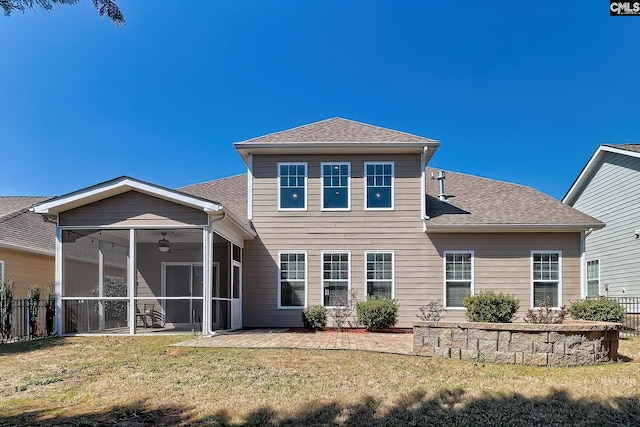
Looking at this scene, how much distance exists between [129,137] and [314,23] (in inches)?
423

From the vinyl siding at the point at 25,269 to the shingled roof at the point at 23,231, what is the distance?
0.34 m

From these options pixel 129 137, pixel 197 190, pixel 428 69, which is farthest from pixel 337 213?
pixel 129 137

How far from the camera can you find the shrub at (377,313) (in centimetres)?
1284

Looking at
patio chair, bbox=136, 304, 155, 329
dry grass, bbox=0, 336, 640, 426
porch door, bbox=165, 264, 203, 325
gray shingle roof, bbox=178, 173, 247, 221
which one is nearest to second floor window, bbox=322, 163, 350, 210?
gray shingle roof, bbox=178, 173, 247, 221

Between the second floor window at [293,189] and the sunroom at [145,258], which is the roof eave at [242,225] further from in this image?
the second floor window at [293,189]

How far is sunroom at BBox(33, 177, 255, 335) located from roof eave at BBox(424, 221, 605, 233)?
5554 millimetres

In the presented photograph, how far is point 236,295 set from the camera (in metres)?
13.6

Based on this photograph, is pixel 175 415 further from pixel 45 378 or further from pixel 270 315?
pixel 270 315

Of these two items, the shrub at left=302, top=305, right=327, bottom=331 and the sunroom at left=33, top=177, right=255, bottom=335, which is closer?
the sunroom at left=33, top=177, right=255, bottom=335

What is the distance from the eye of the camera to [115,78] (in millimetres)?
16547

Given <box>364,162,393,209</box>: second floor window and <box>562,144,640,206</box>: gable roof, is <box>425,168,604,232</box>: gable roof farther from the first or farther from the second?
<box>562,144,640,206</box>: gable roof

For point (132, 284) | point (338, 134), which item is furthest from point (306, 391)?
point (338, 134)

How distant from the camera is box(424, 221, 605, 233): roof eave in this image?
44.3 feet

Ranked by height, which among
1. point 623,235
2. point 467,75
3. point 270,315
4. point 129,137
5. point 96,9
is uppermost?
point 467,75
